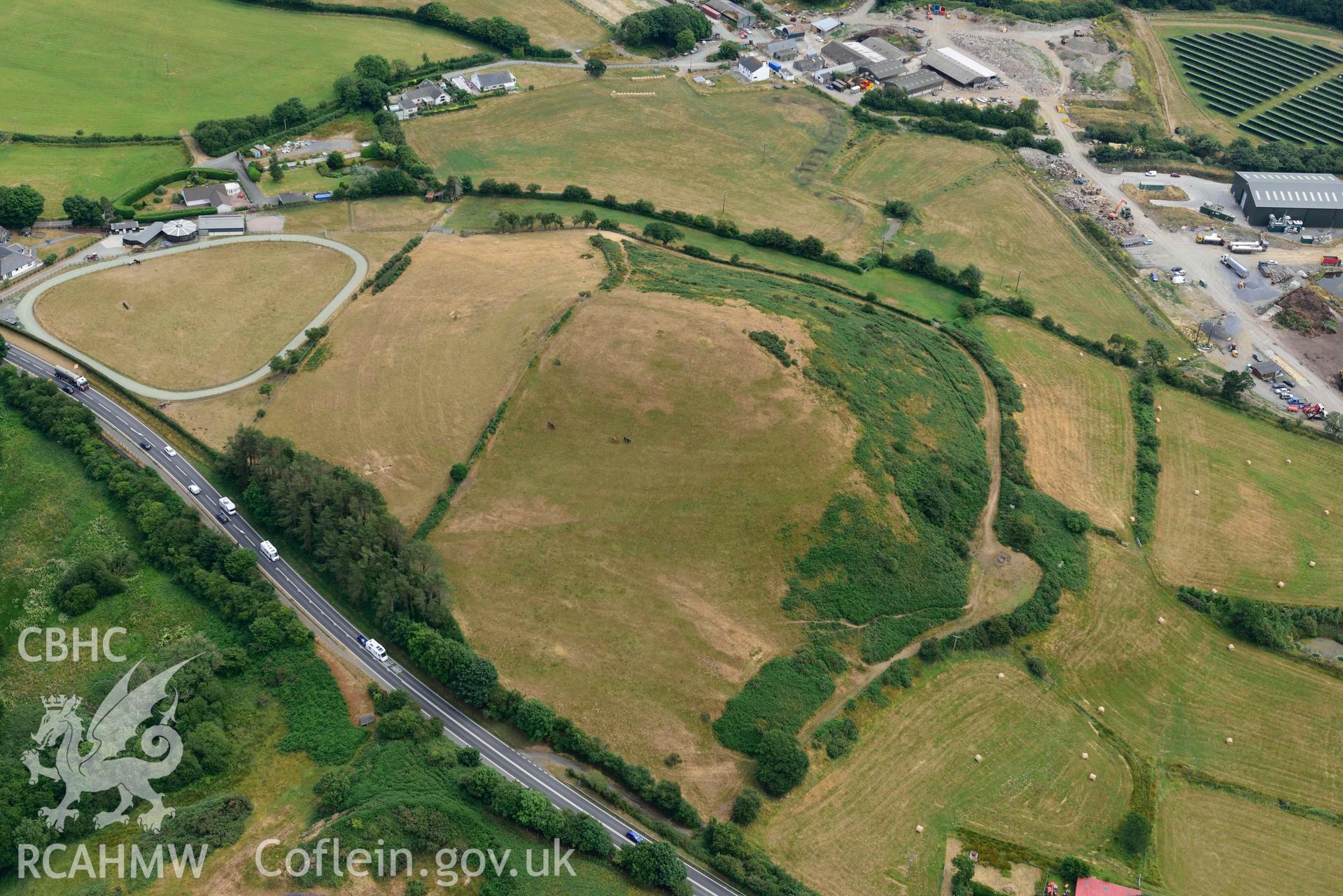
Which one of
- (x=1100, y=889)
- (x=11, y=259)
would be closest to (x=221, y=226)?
(x=11, y=259)

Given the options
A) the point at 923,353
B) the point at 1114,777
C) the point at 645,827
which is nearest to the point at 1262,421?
the point at 923,353

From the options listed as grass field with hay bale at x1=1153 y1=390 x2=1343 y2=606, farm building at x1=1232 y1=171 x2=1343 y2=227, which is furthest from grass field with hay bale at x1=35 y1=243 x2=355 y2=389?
farm building at x1=1232 y1=171 x2=1343 y2=227

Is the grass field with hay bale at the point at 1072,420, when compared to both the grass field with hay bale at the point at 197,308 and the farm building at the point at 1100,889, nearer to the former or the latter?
the farm building at the point at 1100,889

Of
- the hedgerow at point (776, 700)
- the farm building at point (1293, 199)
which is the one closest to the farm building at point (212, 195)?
the hedgerow at point (776, 700)

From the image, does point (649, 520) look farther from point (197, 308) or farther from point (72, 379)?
point (72, 379)

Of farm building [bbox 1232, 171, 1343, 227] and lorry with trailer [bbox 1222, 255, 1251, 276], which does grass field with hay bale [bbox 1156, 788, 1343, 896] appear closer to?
lorry with trailer [bbox 1222, 255, 1251, 276]

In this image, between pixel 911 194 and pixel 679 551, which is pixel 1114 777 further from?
pixel 911 194
